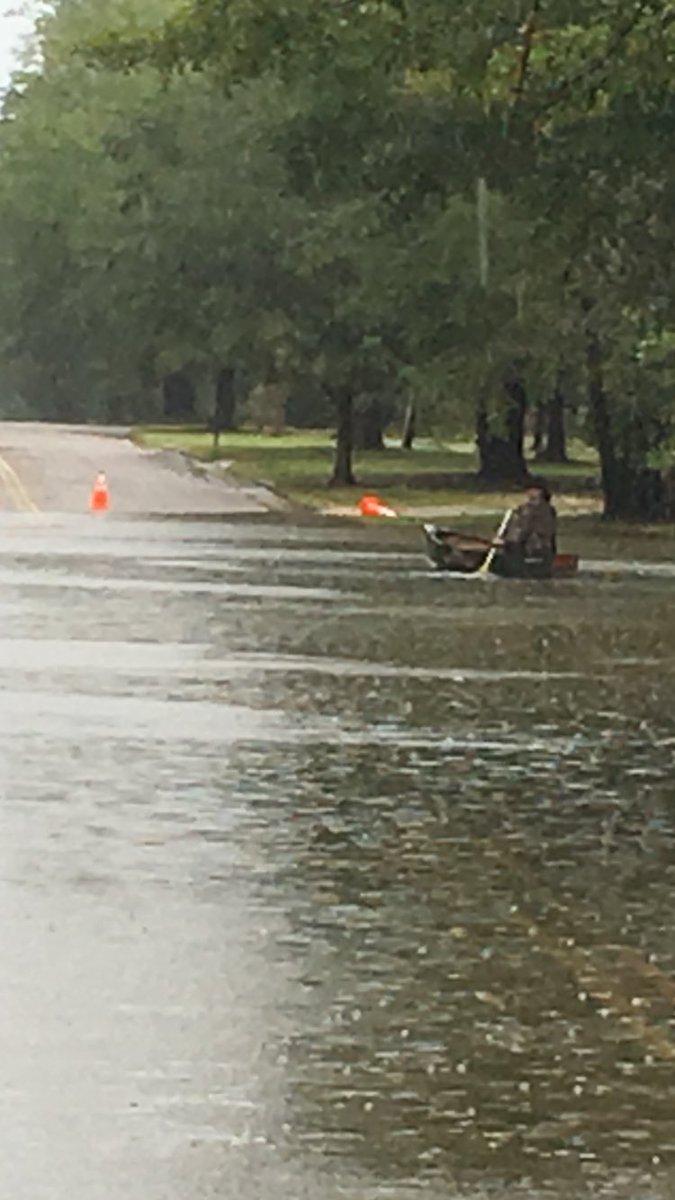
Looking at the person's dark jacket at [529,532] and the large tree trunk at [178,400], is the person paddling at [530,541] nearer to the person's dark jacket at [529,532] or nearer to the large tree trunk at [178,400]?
the person's dark jacket at [529,532]

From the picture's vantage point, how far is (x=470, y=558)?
40031mm

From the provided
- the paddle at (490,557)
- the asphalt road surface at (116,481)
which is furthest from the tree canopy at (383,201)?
the paddle at (490,557)

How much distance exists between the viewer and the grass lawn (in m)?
65.4

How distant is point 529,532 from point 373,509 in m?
21.5

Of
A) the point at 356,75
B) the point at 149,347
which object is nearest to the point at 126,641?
the point at 356,75

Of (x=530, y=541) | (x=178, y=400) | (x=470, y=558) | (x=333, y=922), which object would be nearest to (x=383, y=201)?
(x=470, y=558)

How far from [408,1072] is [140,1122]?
111 cm

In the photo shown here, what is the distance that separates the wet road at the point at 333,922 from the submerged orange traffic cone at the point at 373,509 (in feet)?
Result: 107

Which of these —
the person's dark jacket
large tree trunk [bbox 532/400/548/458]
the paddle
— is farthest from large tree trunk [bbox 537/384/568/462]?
the person's dark jacket

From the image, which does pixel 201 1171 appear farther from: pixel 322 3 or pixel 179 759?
pixel 322 3

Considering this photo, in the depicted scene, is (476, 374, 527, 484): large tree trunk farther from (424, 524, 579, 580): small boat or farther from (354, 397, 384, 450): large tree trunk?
(424, 524, 579, 580): small boat

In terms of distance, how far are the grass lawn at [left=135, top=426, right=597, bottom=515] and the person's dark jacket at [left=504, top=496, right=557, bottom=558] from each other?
2311 cm

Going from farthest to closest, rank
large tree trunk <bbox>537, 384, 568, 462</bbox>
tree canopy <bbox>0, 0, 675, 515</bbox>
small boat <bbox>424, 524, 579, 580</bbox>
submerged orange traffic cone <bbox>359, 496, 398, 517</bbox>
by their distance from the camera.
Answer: large tree trunk <bbox>537, 384, 568, 462</bbox> → submerged orange traffic cone <bbox>359, 496, 398, 517</bbox> → small boat <bbox>424, 524, 579, 580</bbox> → tree canopy <bbox>0, 0, 675, 515</bbox>

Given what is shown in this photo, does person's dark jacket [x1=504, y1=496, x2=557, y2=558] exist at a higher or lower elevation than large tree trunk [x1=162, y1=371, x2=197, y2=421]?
higher
